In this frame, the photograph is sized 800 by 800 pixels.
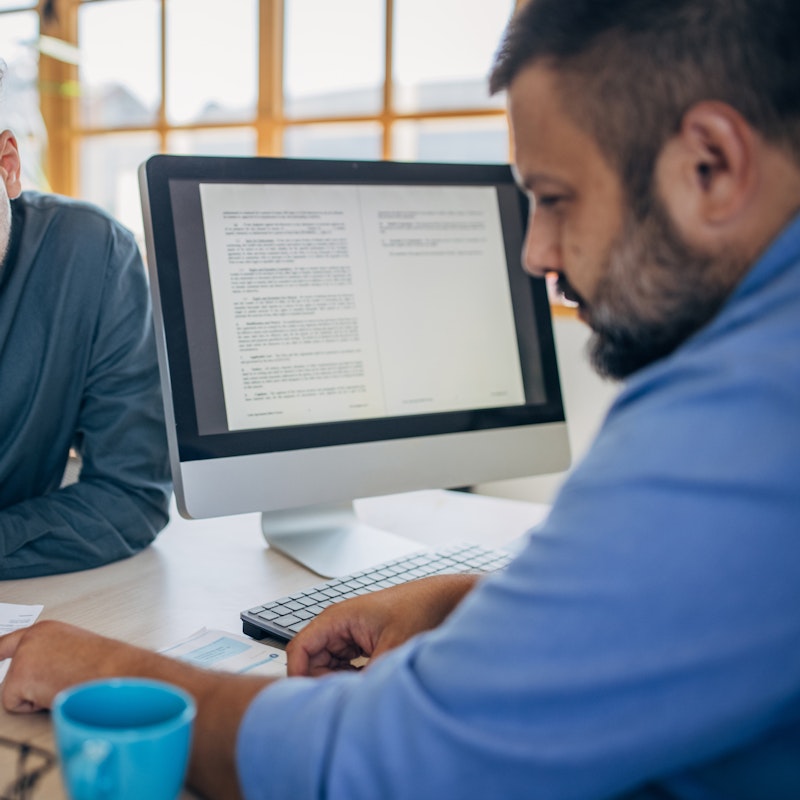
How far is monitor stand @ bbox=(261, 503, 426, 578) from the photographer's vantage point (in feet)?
3.71

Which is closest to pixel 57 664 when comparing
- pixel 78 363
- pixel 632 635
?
pixel 632 635

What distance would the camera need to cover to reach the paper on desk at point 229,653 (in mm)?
811

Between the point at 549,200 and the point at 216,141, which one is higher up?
the point at 216,141

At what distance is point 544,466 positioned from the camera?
4.29ft

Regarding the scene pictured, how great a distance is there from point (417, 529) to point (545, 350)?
0.32m

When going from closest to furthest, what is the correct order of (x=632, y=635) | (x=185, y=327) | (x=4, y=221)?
(x=632, y=635)
(x=185, y=327)
(x=4, y=221)

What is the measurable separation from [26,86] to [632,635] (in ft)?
12.1

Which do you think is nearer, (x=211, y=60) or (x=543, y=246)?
(x=543, y=246)

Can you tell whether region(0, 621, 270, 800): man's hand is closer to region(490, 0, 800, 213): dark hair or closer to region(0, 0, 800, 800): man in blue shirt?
region(0, 0, 800, 800): man in blue shirt

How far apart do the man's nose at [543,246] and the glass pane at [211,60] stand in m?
2.94

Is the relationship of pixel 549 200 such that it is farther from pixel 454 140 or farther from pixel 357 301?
pixel 454 140

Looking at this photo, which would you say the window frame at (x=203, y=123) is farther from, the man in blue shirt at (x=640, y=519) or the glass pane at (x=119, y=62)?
the man in blue shirt at (x=640, y=519)

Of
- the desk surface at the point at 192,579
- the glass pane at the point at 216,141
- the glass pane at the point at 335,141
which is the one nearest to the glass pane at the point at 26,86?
the glass pane at the point at 216,141

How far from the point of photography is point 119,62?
3.69 meters
